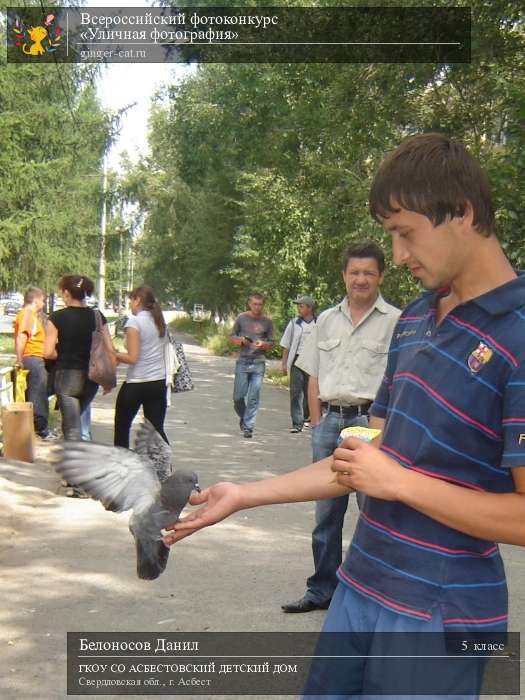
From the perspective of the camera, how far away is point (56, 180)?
97.0 ft

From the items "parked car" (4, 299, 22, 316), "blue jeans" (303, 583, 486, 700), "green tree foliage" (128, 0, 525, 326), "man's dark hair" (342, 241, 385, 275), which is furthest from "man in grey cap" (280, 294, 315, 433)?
"parked car" (4, 299, 22, 316)

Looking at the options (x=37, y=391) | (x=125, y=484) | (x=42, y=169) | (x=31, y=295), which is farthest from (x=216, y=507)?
(x=42, y=169)

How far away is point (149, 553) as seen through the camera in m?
3.15

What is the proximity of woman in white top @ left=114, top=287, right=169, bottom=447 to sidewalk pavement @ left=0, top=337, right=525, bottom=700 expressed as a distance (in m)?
0.94

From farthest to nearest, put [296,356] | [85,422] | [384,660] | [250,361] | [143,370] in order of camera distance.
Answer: [296,356]
[250,361]
[85,422]
[143,370]
[384,660]

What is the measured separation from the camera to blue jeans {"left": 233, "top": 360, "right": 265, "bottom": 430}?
12.9 m

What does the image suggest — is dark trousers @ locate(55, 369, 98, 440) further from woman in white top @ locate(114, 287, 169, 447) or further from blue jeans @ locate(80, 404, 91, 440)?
woman in white top @ locate(114, 287, 169, 447)

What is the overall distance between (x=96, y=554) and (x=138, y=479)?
3.51 meters

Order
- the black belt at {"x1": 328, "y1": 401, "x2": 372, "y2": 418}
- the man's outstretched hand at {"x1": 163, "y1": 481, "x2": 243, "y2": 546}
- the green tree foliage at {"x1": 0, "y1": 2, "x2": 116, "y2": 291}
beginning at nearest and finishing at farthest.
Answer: the man's outstretched hand at {"x1": 163, "y1": 481, "x2": 243, "y2": 546} < the black belt at {"x1": 328, "y1": 401, "x2": 372, "y2": 418} < the green tree foliage at {"x1": 0, "y1": 2, "x2": 116, "y2": 291}

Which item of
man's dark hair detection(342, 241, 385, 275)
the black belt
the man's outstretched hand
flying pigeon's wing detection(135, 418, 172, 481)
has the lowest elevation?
the black belt

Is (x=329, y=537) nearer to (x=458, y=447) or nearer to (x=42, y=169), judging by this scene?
(x=458, y=447)

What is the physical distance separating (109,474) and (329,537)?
8.28 ft

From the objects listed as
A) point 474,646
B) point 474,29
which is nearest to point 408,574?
point 474,646

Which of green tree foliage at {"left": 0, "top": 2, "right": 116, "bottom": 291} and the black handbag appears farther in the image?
green tree foliage at {"left": 0, "top": 2, "right": 116, "bottom": 291}
